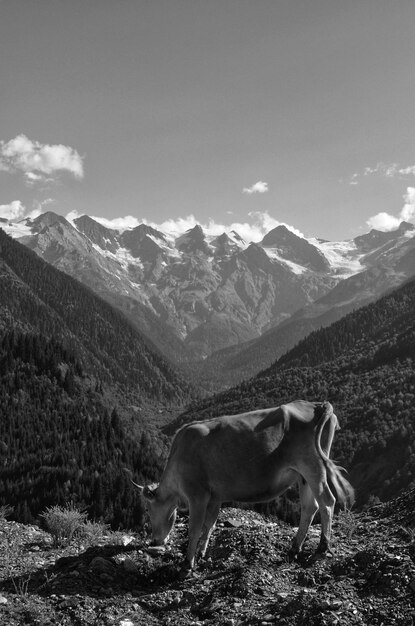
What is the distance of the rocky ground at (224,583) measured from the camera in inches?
363

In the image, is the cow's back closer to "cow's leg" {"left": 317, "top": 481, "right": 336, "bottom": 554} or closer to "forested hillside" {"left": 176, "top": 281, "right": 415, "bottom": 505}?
"cow's leg" {"left": 317, "top": 481, "right": 336, "bottom": 554}

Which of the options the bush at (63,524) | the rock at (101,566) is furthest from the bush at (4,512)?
the rock at (101,566)

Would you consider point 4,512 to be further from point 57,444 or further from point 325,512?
point 57,444

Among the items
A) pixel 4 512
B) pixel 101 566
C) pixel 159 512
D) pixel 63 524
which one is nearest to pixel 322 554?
pixel 159 512

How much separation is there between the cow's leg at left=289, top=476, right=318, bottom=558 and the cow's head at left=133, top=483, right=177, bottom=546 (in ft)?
10.5

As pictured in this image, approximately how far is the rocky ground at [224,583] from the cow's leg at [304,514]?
1.10ft

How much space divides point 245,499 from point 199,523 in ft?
4.08

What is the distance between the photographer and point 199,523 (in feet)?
40.0

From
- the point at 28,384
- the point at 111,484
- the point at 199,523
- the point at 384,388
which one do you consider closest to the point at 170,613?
the point at 199,523

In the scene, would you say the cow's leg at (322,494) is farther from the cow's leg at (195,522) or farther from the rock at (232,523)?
the rock at (232,523)

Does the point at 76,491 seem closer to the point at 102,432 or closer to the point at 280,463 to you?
the point at 102,432

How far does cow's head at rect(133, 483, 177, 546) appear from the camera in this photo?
13.3m

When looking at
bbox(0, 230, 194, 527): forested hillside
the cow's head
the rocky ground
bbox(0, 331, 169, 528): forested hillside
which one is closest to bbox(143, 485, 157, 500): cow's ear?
the cow's head

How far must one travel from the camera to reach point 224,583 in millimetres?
10922
